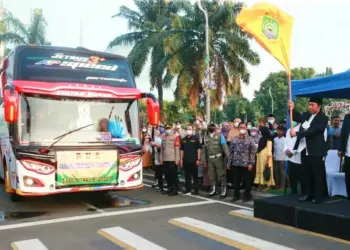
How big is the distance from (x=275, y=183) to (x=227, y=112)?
78.4 meters

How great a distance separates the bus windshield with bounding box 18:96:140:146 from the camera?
7.82 m

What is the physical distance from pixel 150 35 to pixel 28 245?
74.0 ft

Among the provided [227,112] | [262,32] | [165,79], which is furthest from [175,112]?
[262,32]

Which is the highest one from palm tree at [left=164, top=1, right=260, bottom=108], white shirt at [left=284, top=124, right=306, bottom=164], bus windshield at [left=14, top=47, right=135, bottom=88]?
palm tree at [left=164, top=1, right=260, bottom=108]

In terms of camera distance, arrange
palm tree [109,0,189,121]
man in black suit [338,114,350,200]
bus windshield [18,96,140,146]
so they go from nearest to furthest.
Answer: man in black suit [338,114,350,200], bus windshield [18,96,140,146], palm tree [109,0,189,121]

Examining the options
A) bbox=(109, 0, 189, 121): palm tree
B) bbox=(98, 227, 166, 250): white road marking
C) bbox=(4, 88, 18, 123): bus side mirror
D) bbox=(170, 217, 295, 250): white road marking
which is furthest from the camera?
bbox=(109, 0, 189, 121): palm tree

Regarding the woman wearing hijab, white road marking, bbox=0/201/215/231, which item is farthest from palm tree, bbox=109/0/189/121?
white road marking, bbox=0/201/215/231

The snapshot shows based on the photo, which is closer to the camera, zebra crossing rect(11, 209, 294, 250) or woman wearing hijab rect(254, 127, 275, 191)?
zebra crossing rect(11, 209, 294, 250)

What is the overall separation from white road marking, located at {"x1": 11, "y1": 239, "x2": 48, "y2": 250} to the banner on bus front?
1855mm

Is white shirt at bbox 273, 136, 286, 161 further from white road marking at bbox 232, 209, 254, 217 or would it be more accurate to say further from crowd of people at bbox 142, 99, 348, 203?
white road marking at bbox 232, 209, 254, 217

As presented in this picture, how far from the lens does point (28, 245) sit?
5.86 metres

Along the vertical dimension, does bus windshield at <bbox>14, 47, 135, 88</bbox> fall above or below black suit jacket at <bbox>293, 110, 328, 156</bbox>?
above

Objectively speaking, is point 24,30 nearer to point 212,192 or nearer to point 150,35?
point 150,35

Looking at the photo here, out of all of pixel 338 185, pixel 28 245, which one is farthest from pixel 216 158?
pixel 28 245
